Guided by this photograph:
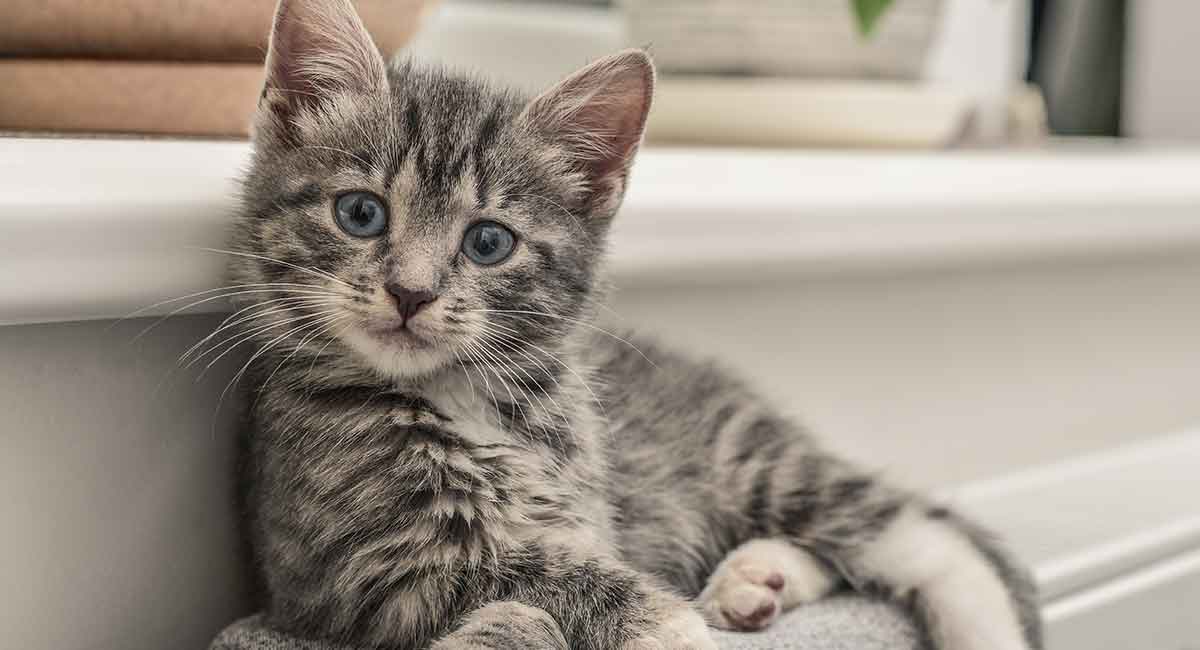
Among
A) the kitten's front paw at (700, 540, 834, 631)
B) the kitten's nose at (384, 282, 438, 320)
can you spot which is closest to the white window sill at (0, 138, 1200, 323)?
the kitten's nose at (384, 282, 438, 320)

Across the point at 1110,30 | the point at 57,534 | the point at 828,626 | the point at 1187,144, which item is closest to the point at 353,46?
the point at 57,534

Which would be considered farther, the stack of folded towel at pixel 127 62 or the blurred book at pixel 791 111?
the blurred book at pixel 791 111

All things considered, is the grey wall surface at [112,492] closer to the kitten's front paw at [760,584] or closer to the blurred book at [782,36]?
the kitten's front paw at [760,584]

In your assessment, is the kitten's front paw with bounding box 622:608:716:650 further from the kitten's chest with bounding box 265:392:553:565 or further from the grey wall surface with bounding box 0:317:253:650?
the grey wall surface with bounding box 0:317:253:650

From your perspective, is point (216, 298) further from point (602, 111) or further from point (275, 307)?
point (602, 111)

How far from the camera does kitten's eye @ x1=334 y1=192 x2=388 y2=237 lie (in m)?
0.66

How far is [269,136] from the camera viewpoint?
702 mm

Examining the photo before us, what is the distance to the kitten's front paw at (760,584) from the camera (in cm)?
75

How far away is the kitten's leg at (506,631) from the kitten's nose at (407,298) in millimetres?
162

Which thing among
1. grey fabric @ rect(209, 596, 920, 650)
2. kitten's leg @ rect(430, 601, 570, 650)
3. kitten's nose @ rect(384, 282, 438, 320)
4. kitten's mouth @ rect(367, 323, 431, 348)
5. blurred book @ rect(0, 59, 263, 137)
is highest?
blurred book @ rect(0, 59, 263, 137)

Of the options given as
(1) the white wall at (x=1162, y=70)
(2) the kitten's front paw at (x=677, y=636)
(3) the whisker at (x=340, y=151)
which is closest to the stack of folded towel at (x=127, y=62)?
(3) the whisker at (x=340, y=151)

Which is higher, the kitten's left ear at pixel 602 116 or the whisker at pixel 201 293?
the kitten's left ear at pixel 602 116

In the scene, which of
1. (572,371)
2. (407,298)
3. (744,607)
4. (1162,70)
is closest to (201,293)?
(407,298)

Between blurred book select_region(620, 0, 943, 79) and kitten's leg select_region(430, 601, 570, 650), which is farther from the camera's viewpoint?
blurred book select_region(620, 0, 943, 79)
